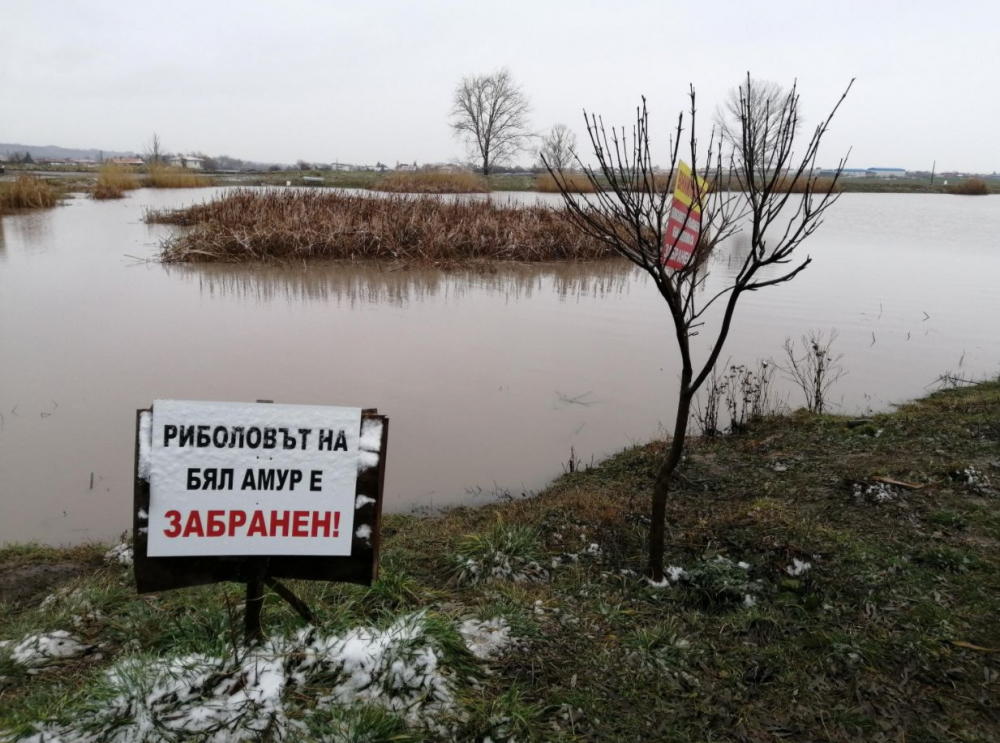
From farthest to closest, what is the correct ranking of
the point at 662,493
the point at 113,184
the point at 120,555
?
1. the point at 113,184
2. the point at 120,555
3. the point at 662,493

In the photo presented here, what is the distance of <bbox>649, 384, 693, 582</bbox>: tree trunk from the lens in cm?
275

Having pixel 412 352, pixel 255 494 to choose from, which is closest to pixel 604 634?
pixel 255 494

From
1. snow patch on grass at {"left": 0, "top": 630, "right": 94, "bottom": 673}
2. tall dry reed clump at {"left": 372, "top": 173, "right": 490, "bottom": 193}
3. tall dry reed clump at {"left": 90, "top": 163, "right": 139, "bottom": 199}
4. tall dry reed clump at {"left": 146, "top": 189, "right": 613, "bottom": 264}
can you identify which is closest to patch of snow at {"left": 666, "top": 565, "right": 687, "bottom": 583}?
snow patch on grass at {"left": 0, "top": 630, "right": 94, "bottom": 673}

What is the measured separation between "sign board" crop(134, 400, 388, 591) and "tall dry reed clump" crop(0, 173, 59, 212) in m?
23.3

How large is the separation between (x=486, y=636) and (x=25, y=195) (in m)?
24.3

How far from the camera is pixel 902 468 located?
397 centimetres

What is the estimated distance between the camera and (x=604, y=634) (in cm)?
239

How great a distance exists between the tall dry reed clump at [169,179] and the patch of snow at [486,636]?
35.6 meters

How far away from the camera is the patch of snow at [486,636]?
88.0 inches

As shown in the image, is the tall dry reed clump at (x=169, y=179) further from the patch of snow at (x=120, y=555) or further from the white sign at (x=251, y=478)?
the white sign at (x=251, y=478)

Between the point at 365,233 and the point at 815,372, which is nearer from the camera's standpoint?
the point at 815,372

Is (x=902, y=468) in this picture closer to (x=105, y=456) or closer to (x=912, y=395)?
(x=912, y=395)

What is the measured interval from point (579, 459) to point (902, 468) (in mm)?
2174

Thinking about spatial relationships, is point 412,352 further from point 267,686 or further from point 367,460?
point 267,686
